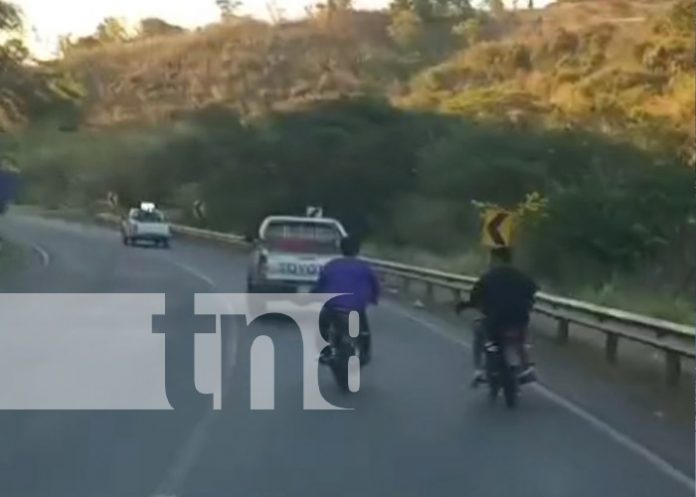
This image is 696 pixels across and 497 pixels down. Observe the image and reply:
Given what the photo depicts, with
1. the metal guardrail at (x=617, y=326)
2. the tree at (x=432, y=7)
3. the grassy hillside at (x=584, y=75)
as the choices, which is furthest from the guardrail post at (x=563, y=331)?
the tree at (x=432, y=7)

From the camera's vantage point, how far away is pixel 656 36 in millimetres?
40844

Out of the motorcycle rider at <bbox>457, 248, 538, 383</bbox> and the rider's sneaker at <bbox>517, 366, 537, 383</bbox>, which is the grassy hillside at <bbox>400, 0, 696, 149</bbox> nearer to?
the motorcycle rider at <bbox>457, 248, 538, 383</bbox>

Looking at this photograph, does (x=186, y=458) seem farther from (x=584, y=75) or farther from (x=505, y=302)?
(x=584, y=75)

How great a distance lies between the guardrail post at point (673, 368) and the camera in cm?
1731

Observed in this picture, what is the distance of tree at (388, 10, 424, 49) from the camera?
86.8 metres

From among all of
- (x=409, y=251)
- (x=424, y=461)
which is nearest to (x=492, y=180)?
(x=409, y=251)

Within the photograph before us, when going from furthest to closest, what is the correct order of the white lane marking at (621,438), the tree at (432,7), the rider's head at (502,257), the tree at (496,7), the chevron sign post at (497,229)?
the tree at (432,7) → the tree at (496,7) → the chevron sign post at (497,229) → the rider's head at (502,257) → the white lane marking at (621,438)

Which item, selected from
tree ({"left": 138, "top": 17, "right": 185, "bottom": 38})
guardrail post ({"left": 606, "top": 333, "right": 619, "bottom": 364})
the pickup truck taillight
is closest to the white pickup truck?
the pickup truck taillight

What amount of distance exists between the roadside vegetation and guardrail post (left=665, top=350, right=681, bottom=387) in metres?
7.93

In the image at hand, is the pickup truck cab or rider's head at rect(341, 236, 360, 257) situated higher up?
rider's head at rect(341, 236, 360, 257)

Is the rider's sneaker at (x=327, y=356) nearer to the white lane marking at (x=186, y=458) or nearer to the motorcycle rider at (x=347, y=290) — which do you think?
the motorcycle rider at (x=347, y=290)

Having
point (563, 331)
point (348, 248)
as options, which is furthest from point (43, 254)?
point (348, 248)

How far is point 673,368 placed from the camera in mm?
17391

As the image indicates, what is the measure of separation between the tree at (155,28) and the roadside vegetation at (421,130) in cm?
37
